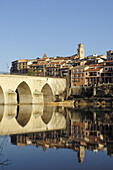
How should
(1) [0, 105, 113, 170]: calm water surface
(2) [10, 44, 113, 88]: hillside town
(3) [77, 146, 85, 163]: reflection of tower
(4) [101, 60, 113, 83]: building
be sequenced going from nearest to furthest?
(1) [0, 105, 113, 170]: calm water surface
(3) [77, 146, 85, 163]: reflection of tower
(4) [101, 60, 113, 83]: building
(2) [10, 44, 113, 88]: hillside town

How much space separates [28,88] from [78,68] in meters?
19.5

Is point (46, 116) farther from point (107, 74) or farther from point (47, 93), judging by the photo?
point (107, 74)

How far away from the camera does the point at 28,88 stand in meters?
70.6

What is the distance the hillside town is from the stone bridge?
5.50 metres

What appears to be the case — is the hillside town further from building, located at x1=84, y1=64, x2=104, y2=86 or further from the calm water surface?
the calm water surface

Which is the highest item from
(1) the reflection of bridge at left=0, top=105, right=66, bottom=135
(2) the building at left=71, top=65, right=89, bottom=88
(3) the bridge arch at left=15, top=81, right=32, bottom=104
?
(2) the building at left=71, top=65, right=89, bottom=88

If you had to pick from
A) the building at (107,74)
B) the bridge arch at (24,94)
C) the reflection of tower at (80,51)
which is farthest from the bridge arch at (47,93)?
the reflection of tower at (80,51)

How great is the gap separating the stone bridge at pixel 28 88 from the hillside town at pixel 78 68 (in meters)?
5.50

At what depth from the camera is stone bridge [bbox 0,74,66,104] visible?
6234cm

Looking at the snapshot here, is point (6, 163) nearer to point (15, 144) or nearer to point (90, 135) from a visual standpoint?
point (15, 144)

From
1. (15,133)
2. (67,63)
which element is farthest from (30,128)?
(67,63)

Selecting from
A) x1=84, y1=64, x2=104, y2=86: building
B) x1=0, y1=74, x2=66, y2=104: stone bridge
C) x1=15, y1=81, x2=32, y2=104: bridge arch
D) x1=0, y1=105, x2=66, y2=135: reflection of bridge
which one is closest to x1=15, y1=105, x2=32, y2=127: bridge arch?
x1=0, y1=105, x2=66, y2=135: reflection of bridge

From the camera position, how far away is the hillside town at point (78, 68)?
3071 inches

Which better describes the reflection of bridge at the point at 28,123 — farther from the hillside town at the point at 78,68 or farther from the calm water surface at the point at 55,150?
the hillside town at the point at 78,68
